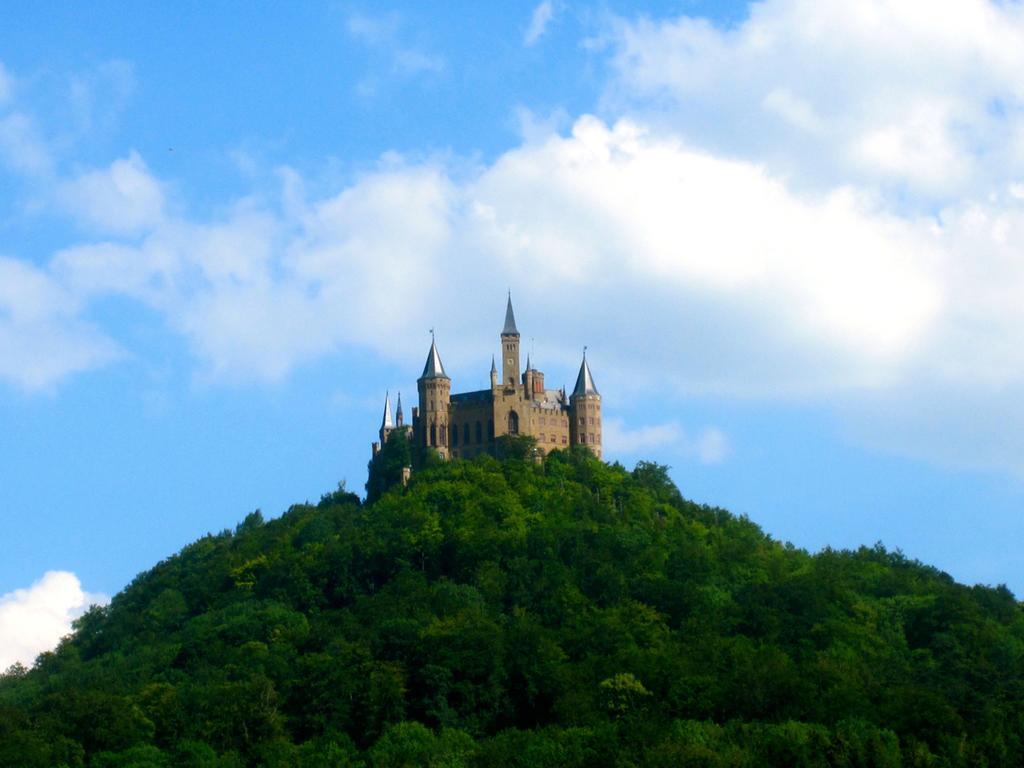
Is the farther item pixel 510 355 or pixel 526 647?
pixel 510 355

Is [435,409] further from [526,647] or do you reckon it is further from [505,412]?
[526,647]

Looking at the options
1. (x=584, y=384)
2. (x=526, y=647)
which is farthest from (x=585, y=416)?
(x=526, y=647)

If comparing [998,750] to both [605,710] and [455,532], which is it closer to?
[605,710]

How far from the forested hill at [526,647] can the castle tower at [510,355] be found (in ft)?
22.9

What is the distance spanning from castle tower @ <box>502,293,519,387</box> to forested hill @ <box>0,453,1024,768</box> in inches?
275

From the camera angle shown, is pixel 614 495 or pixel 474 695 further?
pixel 614 495

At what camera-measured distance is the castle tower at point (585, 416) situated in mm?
157875

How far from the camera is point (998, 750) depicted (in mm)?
105938

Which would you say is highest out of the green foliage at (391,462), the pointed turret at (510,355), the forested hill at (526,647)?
the pointed turret at (510,355)

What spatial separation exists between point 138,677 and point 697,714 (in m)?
37.7

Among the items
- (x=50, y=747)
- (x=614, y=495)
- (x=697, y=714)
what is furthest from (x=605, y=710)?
(x=614, y=495)

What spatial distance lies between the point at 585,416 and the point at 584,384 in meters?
2.36

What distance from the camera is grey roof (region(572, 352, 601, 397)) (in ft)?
519

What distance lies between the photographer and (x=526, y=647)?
405 ft
